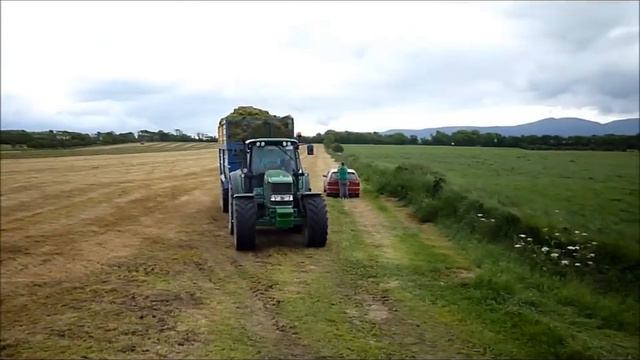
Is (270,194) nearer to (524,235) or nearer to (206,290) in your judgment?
(206,290)

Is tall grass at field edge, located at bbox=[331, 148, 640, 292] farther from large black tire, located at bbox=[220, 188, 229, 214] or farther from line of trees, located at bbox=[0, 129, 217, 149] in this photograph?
line of trees, located at bbox=[0, 129, 217, 149]

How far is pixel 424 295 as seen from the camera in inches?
302

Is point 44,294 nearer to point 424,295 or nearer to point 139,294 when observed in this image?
point 139,294

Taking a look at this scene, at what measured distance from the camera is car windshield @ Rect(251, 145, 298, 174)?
9352 millimetres

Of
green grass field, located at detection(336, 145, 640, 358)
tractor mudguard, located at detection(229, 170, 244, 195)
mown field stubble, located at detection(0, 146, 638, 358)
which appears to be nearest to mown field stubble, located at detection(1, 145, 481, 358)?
mown field stubble, located at detection(0, 146, 638, 358)

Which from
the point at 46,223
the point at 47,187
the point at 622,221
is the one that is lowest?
the point at 622,221

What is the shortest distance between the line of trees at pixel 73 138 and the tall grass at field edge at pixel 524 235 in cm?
400

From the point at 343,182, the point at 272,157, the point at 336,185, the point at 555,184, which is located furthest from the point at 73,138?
the point at 555,184

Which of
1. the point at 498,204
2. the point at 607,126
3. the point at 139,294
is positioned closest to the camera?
the point at 607,126

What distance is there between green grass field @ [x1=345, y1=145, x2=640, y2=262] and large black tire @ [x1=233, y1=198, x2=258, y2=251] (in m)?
2.11

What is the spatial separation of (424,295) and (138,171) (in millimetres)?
4661

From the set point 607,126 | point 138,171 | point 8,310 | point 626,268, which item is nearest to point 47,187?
point 138,171

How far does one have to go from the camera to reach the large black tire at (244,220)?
31.2ft

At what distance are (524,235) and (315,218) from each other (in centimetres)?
346
